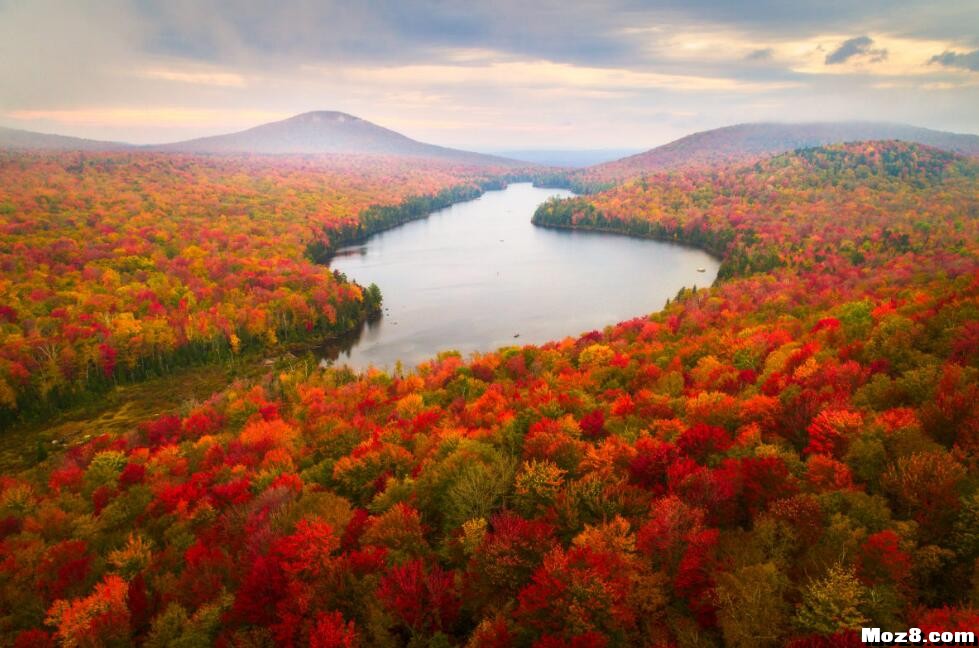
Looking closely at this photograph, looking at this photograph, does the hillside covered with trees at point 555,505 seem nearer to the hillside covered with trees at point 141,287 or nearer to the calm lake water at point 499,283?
the hillside covered with trees at point 141,287

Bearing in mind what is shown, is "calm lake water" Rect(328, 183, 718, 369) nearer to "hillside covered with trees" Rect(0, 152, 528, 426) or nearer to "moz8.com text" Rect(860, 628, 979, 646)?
"hillside covered with trees" Rect(0, 152, 528, 426)

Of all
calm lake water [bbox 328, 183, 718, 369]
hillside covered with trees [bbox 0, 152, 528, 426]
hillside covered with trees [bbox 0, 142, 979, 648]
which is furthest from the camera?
calm lake water [bbox 328, 183, 718, 369]

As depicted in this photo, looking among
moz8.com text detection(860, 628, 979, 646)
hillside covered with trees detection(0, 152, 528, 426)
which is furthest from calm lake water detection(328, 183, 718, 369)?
moz8.com text detection(860, 628, 979, 646)

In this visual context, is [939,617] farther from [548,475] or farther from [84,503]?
[84,503]

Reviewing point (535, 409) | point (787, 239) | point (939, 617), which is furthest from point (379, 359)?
point (787, 239)

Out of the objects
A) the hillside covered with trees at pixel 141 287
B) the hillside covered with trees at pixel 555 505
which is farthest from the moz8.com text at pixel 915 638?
the hillside covered with trees at pixel 141 287

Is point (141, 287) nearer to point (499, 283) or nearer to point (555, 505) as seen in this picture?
point (499, 283)

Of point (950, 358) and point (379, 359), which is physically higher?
point (950, 358)
